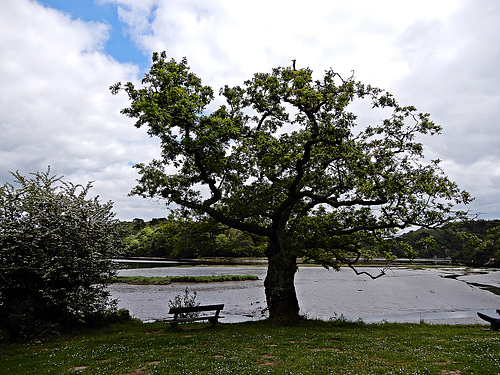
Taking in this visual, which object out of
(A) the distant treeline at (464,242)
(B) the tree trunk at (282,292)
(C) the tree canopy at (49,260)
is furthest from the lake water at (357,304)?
(C) the tree canopy at (49,260)

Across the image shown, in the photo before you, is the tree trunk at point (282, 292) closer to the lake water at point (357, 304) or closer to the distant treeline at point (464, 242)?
the lake water at point (357, 304)

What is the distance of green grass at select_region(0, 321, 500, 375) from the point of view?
8.52 metres

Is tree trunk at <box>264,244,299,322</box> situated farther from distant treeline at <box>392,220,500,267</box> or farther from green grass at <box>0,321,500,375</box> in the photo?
distant treeline at <box>392,220,500,267</box>

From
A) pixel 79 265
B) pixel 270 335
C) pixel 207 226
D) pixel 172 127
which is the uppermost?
pixel 172 127

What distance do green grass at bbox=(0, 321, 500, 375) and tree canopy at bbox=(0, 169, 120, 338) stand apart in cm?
113

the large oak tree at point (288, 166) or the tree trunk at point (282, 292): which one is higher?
the large oak tree at point (288, 166)

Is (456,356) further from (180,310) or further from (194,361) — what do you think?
(180,310)

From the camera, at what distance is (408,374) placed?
758 centimetres

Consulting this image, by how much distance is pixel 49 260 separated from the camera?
13.9 m

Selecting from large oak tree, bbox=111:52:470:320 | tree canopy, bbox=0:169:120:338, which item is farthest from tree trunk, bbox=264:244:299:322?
tree canopy, bbox=0:169:120:338

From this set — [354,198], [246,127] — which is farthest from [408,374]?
[246,127]

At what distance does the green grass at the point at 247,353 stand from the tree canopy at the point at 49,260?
44.6 inches

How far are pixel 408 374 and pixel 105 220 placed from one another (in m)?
13.9

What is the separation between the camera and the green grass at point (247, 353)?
8523 mm
